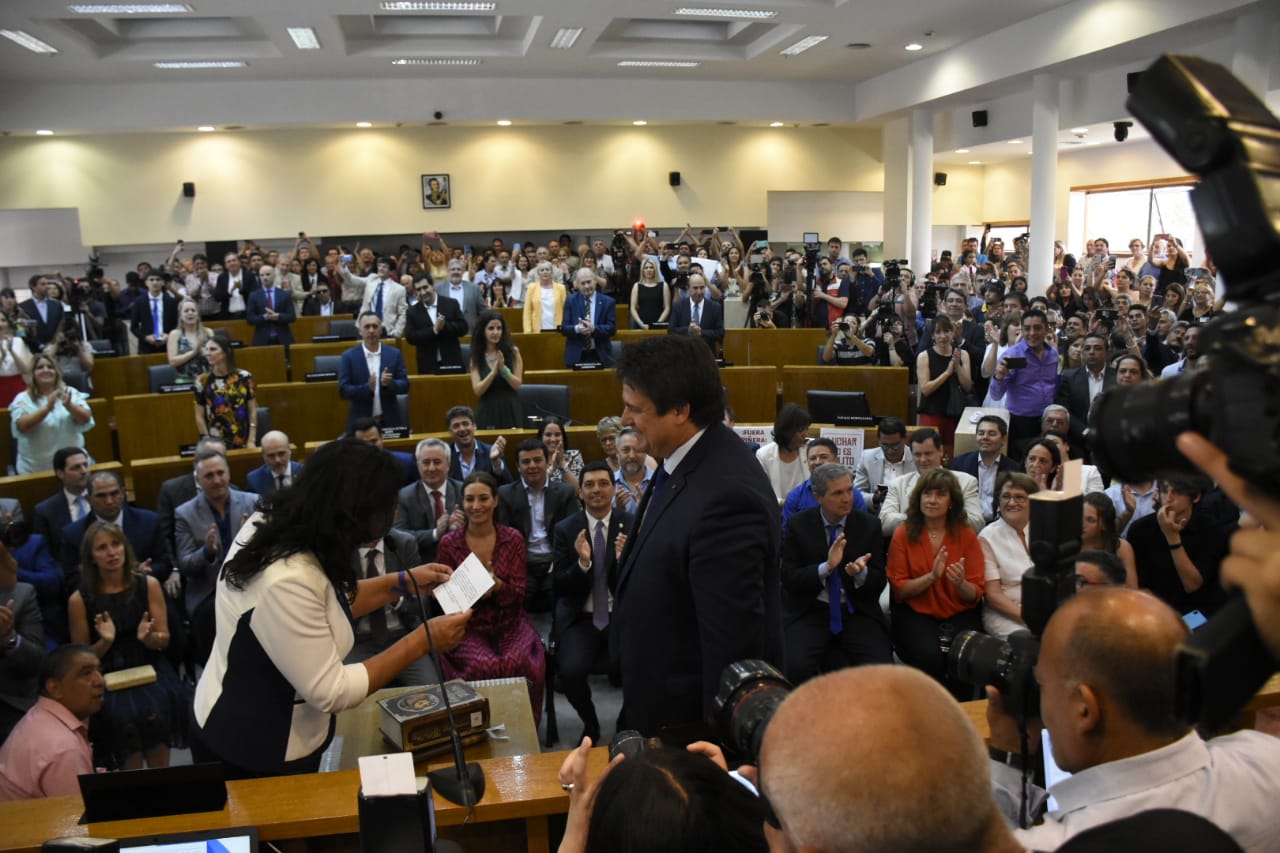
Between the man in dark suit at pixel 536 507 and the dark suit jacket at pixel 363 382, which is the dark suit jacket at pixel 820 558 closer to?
the man in dark suit at pixel 536 507

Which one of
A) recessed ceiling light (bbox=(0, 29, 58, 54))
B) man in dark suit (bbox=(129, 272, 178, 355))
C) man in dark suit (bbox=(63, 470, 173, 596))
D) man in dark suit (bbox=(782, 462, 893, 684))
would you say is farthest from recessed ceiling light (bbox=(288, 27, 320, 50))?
man in dark suit (bbox=(782, 462, 893, 684))

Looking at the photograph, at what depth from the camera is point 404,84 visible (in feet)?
45.3

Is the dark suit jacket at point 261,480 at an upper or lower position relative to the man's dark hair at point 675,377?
lower

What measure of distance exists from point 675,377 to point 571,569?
95.4 inches

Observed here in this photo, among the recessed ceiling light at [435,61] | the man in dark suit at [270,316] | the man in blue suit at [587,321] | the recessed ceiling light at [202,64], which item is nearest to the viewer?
the man in blue suit at [587,321]

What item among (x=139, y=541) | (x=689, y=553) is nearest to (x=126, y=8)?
(x=139, y=541)

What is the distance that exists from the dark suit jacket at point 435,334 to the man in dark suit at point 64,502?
11.3ft

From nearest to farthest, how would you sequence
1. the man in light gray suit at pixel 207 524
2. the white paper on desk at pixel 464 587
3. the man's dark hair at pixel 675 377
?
the man's dark hair at pixel 675 377 → the white paper on desk at pixel 464 587 → the man in light gray suit at pixel 207 524

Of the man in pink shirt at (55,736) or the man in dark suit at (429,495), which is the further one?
the man in dark suit at (429,495)

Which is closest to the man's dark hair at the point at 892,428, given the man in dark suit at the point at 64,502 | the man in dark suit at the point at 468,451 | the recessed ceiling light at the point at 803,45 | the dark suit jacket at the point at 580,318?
the man in dark suit at the point at 468,451

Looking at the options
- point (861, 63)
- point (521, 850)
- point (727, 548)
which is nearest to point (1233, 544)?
point (727, 548)

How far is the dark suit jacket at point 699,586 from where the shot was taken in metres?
1.93

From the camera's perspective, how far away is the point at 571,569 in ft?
14.3

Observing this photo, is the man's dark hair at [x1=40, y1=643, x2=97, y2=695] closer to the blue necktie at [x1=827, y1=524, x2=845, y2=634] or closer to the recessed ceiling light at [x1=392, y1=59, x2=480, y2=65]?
the blue necktie at [x1=827, y1=524, x2=845, y2=634]
